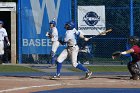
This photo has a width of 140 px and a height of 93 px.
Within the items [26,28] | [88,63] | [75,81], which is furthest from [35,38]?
[75,81]

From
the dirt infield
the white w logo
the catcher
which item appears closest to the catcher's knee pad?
the catcher

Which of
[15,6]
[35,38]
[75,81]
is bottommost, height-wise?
[75,81]

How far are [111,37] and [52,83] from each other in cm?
986

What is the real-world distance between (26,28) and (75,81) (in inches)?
368

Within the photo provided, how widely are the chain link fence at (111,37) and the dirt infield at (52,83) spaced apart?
7.55m

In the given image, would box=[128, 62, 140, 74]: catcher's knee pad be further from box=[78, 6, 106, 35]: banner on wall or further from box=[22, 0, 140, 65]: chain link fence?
box=[78, 6, 106, 35]: banner on wall

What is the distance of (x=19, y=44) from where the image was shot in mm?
24719

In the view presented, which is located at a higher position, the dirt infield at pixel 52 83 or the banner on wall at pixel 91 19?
the banner on wall at pixel 91 19

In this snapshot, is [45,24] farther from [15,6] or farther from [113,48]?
[113,48]

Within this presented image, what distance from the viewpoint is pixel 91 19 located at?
24.7m

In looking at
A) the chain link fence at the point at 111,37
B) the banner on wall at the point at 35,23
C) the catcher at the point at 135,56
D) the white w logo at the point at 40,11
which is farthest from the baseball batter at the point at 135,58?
the white w logo at the point at 40,11

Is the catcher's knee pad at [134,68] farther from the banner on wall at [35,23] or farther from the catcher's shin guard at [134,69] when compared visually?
the banner on wall at [35,23]

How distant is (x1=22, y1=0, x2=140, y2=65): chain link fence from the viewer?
2467 centimetres

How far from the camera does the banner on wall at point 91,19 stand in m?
24.6
